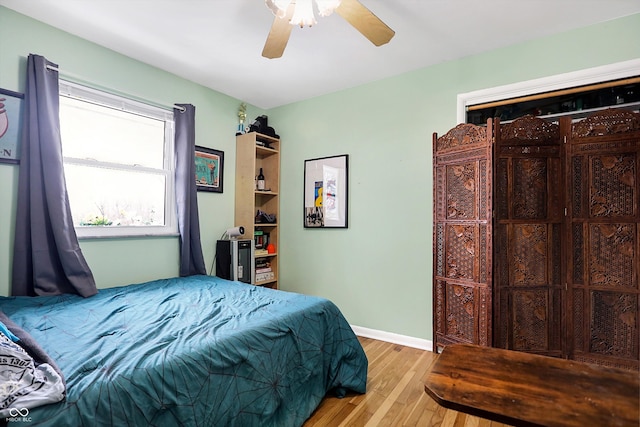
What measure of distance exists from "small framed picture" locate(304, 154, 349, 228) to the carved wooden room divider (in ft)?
3.79

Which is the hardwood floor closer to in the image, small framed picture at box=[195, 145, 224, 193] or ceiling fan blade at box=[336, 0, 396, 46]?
ceiling fan blade at box=[336, 0, 396, 46]

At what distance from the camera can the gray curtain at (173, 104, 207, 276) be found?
3027 millimetres

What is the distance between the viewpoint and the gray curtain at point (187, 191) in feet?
9.93

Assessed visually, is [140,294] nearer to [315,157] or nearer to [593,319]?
[315,157]

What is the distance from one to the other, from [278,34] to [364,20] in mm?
513

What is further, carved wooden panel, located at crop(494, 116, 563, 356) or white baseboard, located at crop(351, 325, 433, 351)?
white baseboard, located at crop(351, 325, 433, 351)

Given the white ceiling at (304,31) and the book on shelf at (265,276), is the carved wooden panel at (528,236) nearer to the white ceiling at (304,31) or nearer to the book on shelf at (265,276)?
the white ceiling at (304,31)

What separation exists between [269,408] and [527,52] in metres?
3.12

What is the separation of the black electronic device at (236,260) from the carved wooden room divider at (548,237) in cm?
200

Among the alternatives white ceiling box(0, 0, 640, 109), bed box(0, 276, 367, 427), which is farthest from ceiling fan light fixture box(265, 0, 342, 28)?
bed box(0, 276, 367, 427)

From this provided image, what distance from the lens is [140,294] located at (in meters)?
2.36

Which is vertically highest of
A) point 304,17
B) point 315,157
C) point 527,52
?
point 527,52

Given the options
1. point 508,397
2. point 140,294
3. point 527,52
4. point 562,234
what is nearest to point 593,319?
point 562,234

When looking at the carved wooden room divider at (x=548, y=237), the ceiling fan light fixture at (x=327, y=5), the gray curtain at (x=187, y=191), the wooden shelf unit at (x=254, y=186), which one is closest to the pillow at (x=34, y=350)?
the gray curtain at (x=187, y=191)
